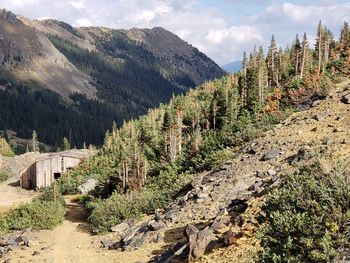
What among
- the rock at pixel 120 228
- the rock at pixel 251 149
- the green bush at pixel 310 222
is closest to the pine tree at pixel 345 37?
the rock at pixel 251 149

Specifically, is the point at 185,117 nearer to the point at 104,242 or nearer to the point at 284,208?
the point at 104,242

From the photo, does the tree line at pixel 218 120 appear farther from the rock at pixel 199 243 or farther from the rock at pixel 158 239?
the rock at pixel 199 243

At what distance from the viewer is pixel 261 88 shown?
6562cm

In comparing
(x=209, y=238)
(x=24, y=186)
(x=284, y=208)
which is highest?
(x=284, y=208)

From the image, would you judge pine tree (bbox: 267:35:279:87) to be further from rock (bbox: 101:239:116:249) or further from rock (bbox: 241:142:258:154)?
rock (bbox: 101:239:116:249)

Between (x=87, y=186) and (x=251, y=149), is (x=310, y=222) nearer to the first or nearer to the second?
(x=251, y=149)

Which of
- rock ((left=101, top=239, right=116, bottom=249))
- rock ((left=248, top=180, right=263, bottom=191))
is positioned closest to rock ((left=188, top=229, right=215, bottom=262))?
rock ((left=248, top=180, right=263, bottom=191))

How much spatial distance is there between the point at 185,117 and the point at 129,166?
31.2 metres

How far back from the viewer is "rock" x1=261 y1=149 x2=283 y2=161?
1258 inches

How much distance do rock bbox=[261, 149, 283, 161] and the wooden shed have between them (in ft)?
169

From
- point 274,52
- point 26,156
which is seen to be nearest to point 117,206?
point 274,52

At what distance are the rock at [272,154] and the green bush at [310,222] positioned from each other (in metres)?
17.9

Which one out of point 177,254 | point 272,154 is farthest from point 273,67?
point 177,254

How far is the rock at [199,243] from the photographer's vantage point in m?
19.5
